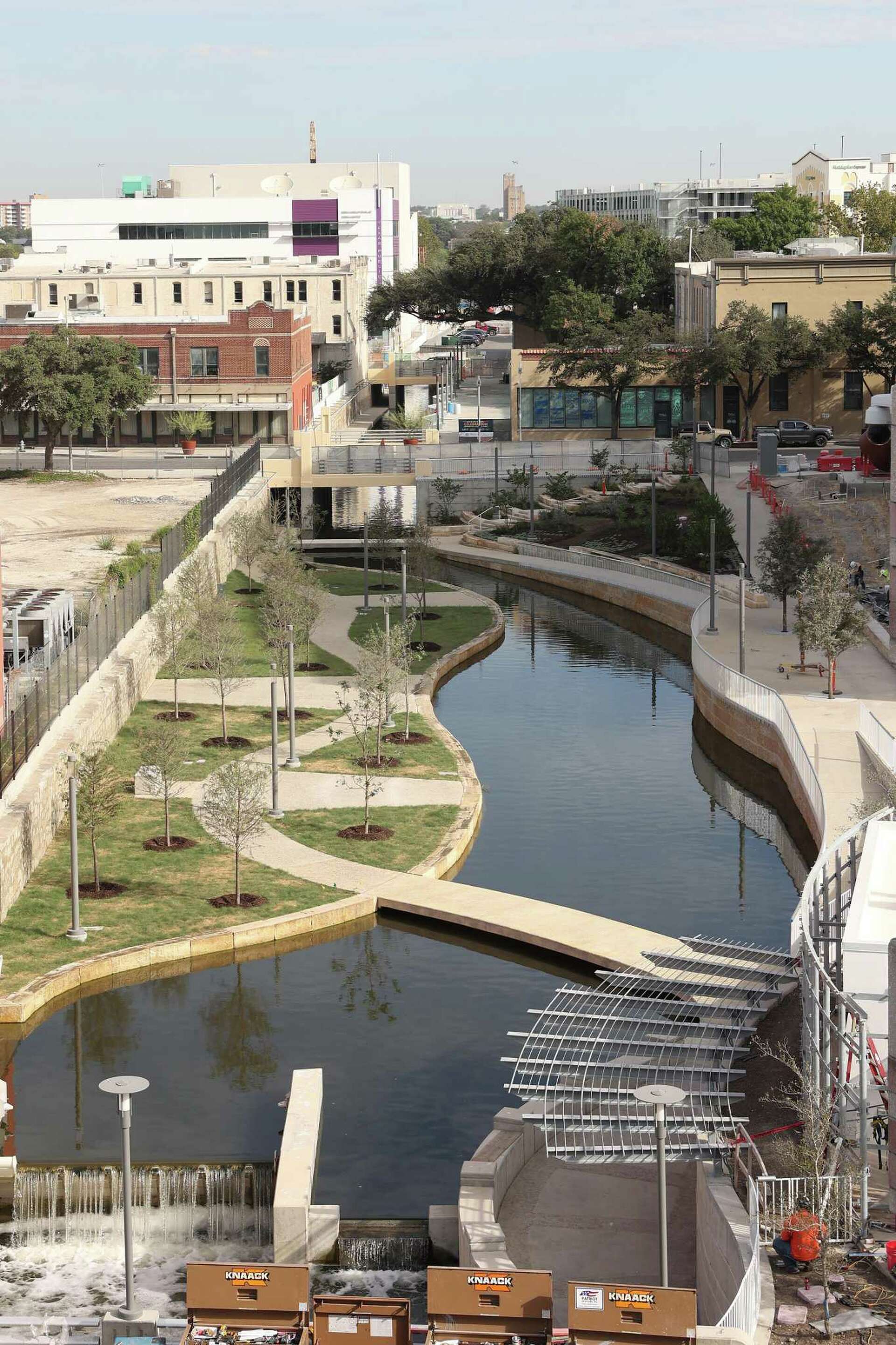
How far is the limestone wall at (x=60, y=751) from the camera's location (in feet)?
120

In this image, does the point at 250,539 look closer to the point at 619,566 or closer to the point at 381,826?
the point at 619,566

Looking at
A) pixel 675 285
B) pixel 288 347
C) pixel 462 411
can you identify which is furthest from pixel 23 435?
pixel 675 285

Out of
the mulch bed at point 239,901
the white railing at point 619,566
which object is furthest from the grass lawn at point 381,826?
the white railing at point 619,566

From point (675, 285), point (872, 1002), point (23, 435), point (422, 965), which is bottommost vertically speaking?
point (422, 965)

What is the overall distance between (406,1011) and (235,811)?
5.85 m

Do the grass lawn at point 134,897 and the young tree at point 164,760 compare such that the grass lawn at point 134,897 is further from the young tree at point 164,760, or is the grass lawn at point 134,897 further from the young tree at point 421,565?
the young tree at point 421,565

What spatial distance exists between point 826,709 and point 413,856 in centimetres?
1465

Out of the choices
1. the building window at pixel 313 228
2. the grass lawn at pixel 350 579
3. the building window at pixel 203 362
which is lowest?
the grass lawn at pixel 350 579

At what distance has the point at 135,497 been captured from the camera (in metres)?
84.8

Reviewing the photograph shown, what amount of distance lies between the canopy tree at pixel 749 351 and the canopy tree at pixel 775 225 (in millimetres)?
71229

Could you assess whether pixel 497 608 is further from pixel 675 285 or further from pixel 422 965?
pixel 675 285

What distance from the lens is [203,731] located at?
5009 cm

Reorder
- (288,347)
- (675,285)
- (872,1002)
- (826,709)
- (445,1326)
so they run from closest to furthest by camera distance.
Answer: (445,1326) < (872,1002) < (826,709) < (288,347) < (675,285)

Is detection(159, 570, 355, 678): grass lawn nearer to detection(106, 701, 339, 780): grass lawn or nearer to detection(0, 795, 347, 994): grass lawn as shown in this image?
detection(106, 701, 339, 780): grass lawn
